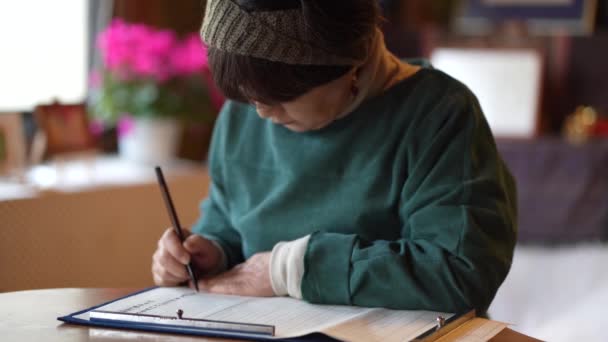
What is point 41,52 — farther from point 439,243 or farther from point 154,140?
point 439,243

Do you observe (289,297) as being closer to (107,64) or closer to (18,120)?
(18,120)

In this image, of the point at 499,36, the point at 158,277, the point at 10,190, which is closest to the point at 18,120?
the point at 10,190

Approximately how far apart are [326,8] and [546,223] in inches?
99.2

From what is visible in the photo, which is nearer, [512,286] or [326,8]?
[326,8]

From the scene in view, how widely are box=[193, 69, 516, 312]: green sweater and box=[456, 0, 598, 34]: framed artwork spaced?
2325mm

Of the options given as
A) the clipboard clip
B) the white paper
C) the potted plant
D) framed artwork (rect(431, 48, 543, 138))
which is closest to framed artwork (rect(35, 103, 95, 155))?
the potted plant

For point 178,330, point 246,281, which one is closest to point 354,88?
point 246,281

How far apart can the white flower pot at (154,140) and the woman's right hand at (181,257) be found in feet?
3.07

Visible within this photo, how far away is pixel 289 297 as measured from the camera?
97cm

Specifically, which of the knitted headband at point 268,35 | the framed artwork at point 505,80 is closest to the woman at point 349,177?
the knitted headband at point 268,35

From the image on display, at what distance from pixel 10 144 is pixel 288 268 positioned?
42.9 inches

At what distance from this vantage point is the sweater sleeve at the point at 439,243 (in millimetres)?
913

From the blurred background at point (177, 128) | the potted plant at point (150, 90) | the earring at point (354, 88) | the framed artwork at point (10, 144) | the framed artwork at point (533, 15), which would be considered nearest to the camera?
the earring at point (354, 88)

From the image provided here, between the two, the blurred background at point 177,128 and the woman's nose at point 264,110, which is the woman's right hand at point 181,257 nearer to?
the woman's nose at point 264,110
